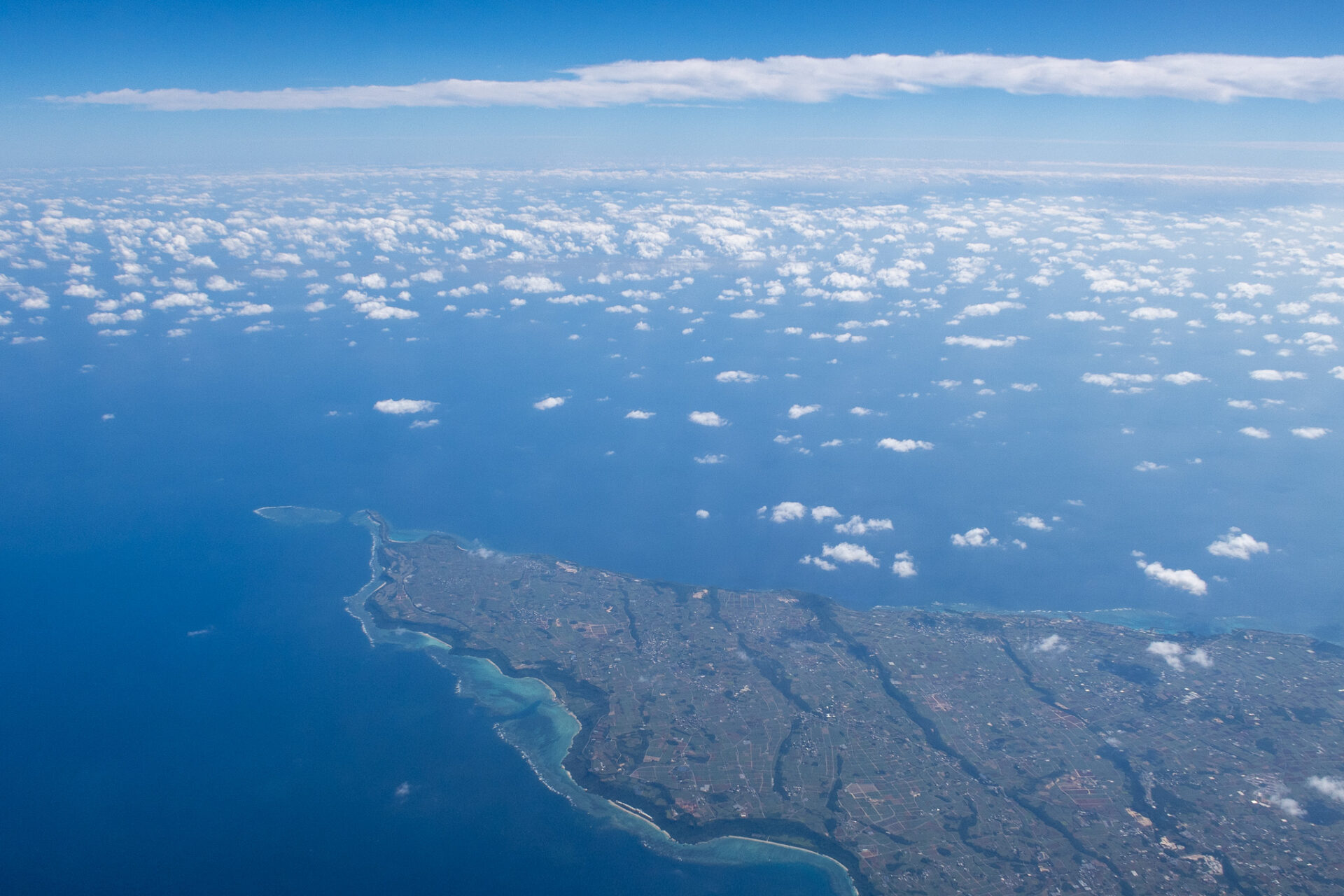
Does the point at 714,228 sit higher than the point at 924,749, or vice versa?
the point at 714,228

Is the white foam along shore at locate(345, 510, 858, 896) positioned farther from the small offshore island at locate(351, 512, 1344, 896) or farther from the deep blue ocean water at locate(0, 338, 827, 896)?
the deep blue ocean water at locate(0, 338, 827, 896)

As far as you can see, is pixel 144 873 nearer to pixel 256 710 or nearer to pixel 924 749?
pixel 256 710

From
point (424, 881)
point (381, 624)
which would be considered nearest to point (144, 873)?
point (424, 881)

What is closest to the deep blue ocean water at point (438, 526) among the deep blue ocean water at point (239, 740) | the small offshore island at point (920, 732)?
the deep blue ocean water at point (239, 740)

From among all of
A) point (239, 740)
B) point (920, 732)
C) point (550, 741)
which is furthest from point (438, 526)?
point (920, 732)

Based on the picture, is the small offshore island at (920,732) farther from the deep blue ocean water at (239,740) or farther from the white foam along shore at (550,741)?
the deep blue ocean water at (239,740)

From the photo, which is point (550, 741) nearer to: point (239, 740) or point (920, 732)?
point (239, 740)
